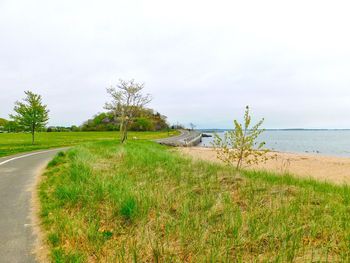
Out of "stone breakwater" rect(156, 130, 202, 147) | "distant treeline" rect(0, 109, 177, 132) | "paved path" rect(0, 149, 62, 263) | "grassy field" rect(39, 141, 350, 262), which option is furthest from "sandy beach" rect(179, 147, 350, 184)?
"distant treeline" rect(0, 109, 177, 132)

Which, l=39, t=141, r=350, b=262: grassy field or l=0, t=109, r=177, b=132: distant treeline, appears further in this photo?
l=0, t=109, r=177, b=132: distant treeline

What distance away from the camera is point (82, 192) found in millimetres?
6168

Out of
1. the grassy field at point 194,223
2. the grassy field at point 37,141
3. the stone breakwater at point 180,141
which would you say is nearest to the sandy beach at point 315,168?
the grassy field at point 194,223

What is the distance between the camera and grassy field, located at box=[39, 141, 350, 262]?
3.55 metres

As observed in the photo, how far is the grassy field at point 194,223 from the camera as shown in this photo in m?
3.55

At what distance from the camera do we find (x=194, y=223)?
4410mm

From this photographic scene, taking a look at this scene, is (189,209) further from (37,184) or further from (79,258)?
(37,184)

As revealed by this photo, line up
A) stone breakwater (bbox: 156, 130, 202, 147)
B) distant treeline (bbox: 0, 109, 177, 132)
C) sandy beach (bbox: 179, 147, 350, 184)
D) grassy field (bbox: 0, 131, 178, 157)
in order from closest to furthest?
sandy beach (bbox: 179, 147, 350, 184), grassy field (bbox: 0, 131, 178, 157), stone breakwater (bbox: 156, 130, 202, 147), distant treeline (bbox: 0, 109, 177, 132)

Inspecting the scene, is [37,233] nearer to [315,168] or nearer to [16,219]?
[16,219]

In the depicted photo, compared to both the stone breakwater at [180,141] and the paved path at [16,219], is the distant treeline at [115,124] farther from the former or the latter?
the paved path at [16,219]

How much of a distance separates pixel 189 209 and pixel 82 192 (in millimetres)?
2944

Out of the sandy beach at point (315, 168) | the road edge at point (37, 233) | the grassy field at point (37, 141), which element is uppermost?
the grassy field at point (37, 141)

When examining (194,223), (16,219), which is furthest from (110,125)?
(194,223)

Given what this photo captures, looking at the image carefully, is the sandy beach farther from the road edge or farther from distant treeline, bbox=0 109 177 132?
distant treeline, bbox=0 109 177 132
